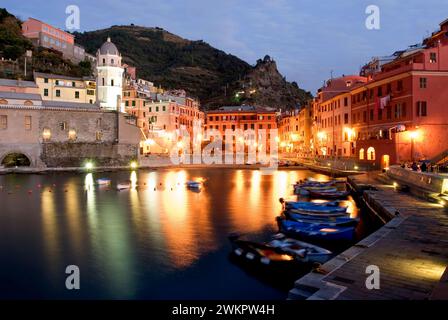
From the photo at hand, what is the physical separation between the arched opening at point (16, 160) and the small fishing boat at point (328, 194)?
5678 centimetres

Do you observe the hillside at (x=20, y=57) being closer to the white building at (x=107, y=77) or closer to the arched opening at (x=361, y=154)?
the white building at (x=107, y=77)

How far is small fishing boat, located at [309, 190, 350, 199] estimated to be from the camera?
38.1 meters

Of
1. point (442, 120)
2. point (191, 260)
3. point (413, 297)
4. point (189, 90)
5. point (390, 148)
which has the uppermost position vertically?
point (189, 90)

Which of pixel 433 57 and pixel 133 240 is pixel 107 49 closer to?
pixel 433 57

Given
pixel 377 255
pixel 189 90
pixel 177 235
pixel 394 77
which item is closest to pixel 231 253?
pixel 177 235

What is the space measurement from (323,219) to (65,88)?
253ft

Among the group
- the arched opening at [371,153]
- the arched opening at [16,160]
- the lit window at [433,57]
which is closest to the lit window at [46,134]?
the arched opening at [16,160]

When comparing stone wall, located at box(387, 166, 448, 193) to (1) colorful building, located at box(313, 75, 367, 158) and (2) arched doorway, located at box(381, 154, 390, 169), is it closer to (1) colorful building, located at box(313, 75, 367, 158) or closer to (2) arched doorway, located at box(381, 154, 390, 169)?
(2) arched doorway, located at box(381, 154, 390, 169)

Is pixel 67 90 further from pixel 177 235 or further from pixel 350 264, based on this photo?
pixel 350 264

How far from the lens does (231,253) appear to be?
68.4 ft

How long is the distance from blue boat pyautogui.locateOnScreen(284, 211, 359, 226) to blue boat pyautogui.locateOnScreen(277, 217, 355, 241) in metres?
0.42

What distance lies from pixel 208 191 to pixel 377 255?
3565 centimetres

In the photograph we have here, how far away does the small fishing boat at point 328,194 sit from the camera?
38075 mm

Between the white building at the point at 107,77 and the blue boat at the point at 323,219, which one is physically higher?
the white building at the point at 107,77
